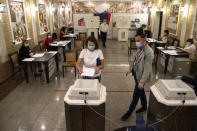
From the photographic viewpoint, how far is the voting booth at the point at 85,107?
2328 mm

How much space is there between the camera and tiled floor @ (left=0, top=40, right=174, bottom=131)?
3674 millimetres

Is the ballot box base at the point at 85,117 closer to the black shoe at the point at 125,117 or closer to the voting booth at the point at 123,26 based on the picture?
the black shoe at the point at 125,117

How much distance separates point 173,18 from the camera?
10.2 m

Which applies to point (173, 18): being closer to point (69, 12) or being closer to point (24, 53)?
point (24, 53)

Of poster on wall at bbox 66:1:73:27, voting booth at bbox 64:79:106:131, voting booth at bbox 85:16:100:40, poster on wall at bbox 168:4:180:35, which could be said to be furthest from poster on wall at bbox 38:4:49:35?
voting booth at bbox 64:79:106:131

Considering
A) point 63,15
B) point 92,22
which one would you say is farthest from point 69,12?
point 92,22

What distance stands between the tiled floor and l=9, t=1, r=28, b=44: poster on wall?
2.19 meters

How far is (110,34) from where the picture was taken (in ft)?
51.5

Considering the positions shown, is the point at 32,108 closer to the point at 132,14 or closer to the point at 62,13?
the point at 62,13

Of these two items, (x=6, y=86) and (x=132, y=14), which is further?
(x=132, y=14)

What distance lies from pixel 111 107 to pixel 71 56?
2.94m

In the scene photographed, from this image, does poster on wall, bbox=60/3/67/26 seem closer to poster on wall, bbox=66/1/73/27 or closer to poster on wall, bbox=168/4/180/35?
poster on wall, bbox=66/1/73/27

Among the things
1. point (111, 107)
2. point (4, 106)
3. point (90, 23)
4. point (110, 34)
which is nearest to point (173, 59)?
point (111, 107)

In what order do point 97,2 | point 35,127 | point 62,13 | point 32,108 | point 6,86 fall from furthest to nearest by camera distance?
point 97,2
point 62,13
point 6,86
point 32,108
point 35,127
